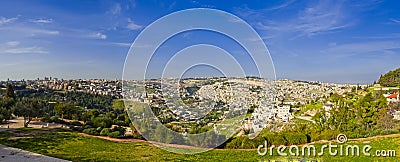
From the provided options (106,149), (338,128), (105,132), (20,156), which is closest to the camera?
(20,156)

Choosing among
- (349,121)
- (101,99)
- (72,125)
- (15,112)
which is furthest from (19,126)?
(349,121)

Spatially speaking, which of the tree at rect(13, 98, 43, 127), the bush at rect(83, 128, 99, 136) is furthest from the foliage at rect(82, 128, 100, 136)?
the tree at rect(13, 98, 43, 127)

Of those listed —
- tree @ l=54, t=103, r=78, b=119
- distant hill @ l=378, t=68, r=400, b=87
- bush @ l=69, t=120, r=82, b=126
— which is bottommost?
bush @ l=69, t=120, r=82, b=126

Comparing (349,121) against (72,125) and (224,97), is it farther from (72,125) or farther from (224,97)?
(72,125)

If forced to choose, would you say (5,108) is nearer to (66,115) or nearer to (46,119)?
(46,119)

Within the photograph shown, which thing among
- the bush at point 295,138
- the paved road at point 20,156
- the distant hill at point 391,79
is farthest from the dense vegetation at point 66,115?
the distant hill at point 391,79

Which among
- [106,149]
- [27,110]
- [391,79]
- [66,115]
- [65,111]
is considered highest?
[391,79]

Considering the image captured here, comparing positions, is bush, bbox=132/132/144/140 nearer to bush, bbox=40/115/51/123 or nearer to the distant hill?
bush, bbox=40/115/51/123

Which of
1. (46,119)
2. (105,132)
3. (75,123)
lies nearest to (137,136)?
(105,132)
